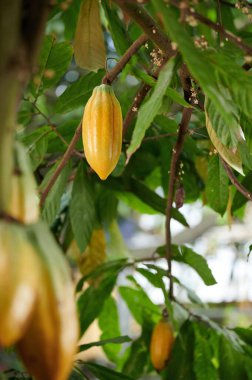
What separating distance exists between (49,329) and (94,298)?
1.03m

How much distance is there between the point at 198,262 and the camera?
1220mm

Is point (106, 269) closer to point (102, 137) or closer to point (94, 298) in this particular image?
point (94, 298)

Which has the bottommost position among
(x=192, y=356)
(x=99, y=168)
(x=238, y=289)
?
(x=192, y=356)

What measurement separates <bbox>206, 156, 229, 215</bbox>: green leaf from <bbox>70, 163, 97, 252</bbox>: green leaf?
0.23 meters

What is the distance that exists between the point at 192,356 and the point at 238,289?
1937mm

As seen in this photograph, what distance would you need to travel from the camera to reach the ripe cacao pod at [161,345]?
121cm

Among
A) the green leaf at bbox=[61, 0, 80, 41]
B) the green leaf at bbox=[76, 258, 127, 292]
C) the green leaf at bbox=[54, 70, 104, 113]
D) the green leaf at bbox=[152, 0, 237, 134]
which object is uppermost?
the green leaf at bbox=[61, 0, 80, 41]

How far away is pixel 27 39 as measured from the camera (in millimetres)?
363

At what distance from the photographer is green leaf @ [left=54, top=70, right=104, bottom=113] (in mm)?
1068

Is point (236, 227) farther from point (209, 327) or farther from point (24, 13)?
point (24, 13)

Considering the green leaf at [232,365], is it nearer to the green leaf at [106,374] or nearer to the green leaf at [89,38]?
the green leaf at [106,374]

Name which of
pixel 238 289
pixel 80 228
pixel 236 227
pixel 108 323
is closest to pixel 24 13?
pixel 80 228

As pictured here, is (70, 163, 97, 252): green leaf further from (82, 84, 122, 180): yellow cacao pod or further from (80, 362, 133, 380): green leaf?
(82, 84, 122, 180): yellow cacao pod

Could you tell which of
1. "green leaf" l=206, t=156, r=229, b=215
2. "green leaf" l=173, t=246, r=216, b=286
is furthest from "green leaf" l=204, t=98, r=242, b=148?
"green leaf" l=173, t=246, r=216, b=286
